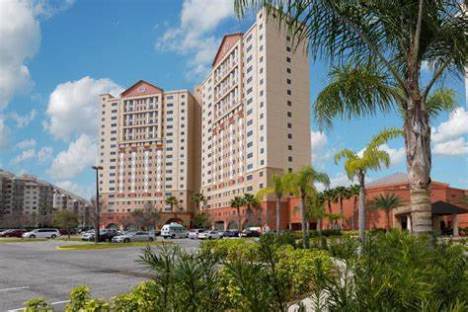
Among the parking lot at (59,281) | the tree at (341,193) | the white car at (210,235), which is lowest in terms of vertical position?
the white car at (210,235)

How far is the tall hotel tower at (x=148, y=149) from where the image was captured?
433 ft

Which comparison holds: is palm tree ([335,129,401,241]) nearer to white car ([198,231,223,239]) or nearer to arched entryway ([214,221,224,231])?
white car ([198,231,223,239])

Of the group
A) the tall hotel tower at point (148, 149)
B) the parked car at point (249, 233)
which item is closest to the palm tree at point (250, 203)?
the parked car at point (249, 233)

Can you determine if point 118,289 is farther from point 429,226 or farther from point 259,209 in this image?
point 259,209

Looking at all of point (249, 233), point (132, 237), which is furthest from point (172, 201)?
point (132, 237)

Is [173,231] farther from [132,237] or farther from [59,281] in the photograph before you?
[59,281]

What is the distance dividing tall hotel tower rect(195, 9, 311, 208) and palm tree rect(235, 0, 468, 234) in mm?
76787

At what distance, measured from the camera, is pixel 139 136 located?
137250mm

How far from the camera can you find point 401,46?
862cm

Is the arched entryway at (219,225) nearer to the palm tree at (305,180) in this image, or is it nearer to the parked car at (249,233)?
the parked car at (249,233)

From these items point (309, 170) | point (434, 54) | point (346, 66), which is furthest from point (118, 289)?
point (309, 170)

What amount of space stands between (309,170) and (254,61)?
72926 millimetres

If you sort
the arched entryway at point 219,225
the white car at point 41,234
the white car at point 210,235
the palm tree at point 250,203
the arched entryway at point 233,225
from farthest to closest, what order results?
1. the arched entryway at point 219,225
2. the arched entryway at point 233,225
3. the palm tree at point 250,203
4. the white car at point 41,234
5. the white car at point 210,235

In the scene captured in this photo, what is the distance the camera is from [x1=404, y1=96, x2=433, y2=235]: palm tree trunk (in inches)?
291
